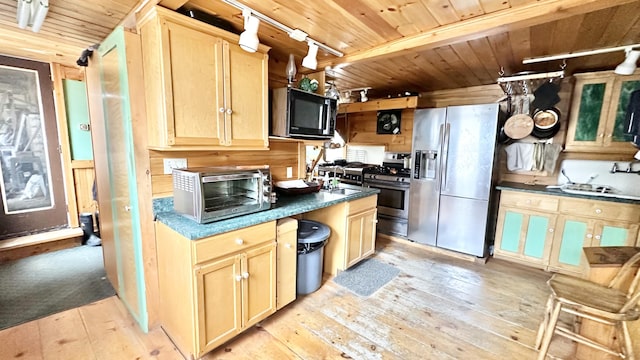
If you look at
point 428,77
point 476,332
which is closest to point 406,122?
point 428,77

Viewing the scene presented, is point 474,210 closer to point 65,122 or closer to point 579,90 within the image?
point 579,90

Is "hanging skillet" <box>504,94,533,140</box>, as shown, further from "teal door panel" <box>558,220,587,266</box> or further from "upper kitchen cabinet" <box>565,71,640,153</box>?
"teal door panel" <box>558,220,587,266</box>

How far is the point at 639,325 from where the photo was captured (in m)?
1.52

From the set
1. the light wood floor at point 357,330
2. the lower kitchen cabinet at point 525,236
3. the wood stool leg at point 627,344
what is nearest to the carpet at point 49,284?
the light wood floor at point 357,330

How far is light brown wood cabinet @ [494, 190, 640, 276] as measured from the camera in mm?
2551

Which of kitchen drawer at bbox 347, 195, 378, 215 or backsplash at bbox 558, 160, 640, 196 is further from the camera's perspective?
backsplash at bbox 558, 160, 640, 196

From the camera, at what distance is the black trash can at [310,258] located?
7.43 feet

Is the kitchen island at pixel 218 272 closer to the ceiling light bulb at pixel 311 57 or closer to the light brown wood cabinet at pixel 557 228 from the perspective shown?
the ceiling light bulb at pixel 311 57

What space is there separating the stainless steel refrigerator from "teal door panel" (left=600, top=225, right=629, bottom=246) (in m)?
0.99

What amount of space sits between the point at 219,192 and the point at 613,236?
12.0ft

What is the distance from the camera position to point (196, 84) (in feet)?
5.45

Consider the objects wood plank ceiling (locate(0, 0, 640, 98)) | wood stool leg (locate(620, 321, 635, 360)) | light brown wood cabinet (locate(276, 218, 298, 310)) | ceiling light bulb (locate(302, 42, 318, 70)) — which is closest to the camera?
wood stool leg (locate(620, 321, 635, 360))

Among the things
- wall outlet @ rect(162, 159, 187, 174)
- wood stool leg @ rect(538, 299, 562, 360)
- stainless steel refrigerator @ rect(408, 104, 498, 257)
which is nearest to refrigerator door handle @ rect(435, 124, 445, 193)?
stainless steel refrigerator @ rect(408, 104, 498, 257)

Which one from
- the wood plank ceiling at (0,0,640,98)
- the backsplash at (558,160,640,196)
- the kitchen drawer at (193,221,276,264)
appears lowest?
the kitchen drawer at (193,221,276,264)
